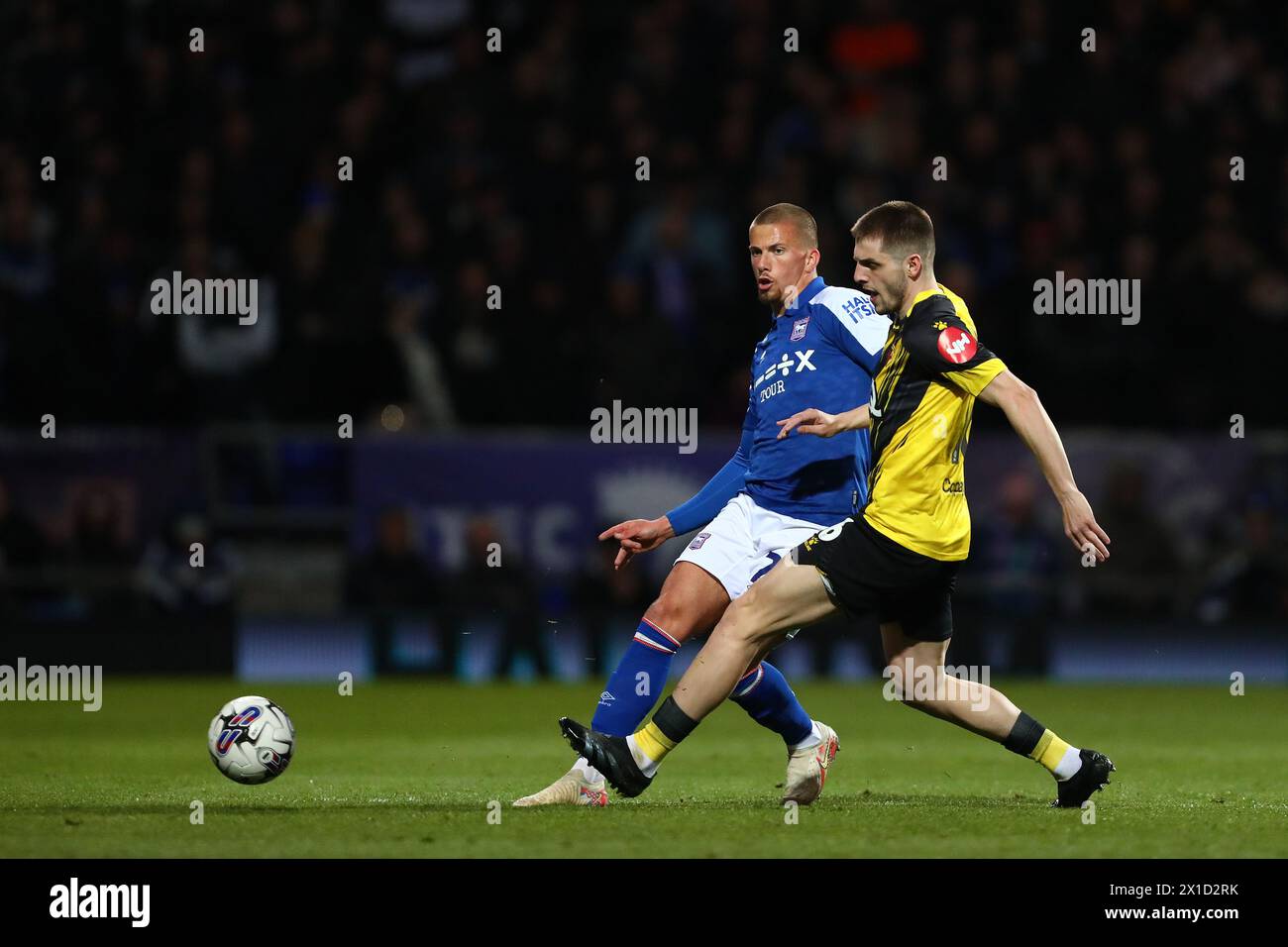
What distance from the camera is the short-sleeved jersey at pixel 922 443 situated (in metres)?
7.37

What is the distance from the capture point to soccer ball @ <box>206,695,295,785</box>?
26.6ft

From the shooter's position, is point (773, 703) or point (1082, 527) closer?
point (1082, 527)

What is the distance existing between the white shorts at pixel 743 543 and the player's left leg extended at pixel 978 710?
57cm

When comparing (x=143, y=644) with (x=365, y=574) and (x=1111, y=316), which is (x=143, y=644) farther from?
(x=1111, y=316)

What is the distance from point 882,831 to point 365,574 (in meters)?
8.61

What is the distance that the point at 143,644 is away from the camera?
15.4m

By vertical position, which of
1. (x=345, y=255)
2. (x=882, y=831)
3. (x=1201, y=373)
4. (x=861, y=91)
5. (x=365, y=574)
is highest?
(x=861, y=91)

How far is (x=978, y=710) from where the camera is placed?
7.63 m

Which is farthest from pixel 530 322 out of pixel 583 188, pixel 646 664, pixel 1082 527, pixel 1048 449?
Answer: pixel 1082 527

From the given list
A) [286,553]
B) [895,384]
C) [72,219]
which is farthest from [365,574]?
[895,384]

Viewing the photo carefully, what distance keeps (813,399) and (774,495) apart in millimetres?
412

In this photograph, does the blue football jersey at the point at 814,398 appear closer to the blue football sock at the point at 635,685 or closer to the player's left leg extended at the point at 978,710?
the blue football sock at the point at 635,685

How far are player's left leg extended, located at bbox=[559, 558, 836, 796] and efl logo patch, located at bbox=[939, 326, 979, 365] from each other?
0.91 meters

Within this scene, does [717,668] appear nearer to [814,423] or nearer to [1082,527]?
[814,423]
